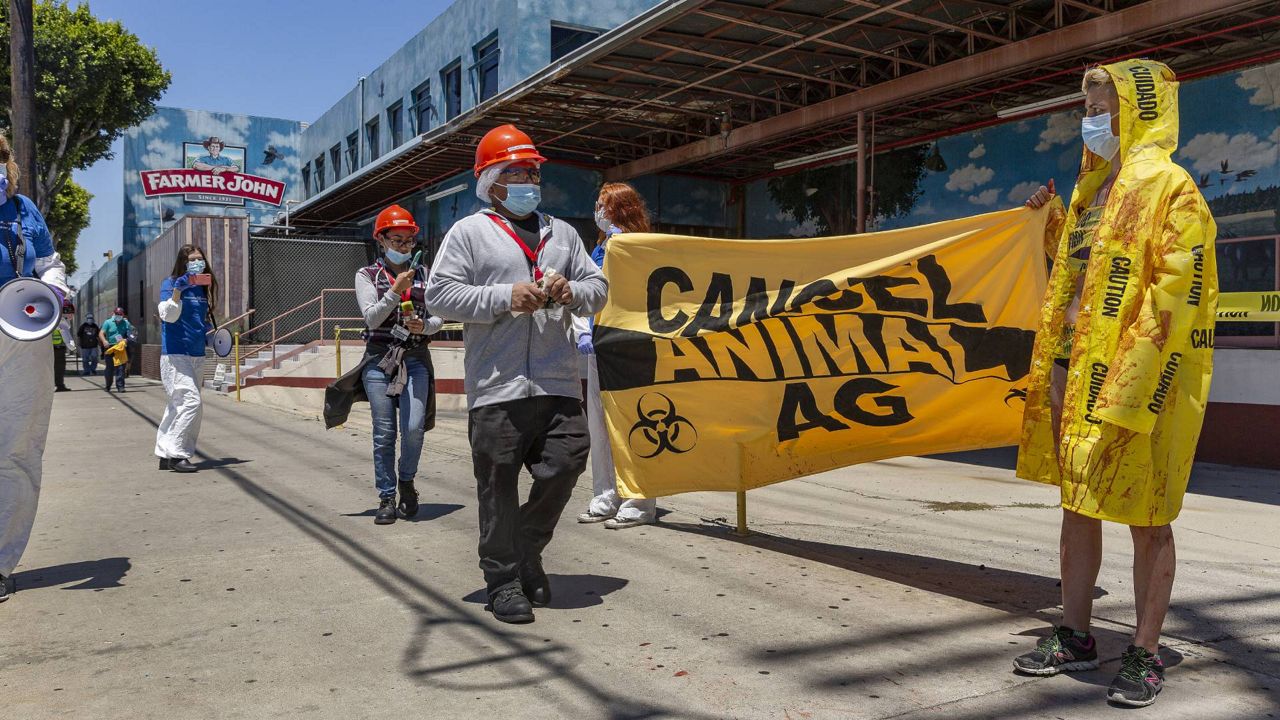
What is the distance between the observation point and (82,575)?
498 centimetres

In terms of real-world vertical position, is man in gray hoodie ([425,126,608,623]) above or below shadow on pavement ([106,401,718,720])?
above

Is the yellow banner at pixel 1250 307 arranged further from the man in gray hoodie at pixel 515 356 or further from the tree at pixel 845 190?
the man in gray hoodie at pixel 515 356

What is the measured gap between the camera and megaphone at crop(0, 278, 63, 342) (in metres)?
4.28

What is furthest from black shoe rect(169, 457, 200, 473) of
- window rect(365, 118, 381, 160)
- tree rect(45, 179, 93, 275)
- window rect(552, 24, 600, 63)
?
tree rect(45, 179, 93, 275)

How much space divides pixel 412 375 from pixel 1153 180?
4544mm

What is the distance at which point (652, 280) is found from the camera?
17.8ft

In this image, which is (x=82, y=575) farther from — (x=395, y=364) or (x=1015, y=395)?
(x=1015, y=395)

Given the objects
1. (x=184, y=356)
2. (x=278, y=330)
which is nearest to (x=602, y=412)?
(x=184, y=356)

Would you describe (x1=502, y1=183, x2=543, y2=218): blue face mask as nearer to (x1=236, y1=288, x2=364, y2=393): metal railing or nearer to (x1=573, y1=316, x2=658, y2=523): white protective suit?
(x1=573, y1=316, x2=658, y2=523): white protective suit

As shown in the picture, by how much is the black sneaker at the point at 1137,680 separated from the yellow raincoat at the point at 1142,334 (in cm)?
45

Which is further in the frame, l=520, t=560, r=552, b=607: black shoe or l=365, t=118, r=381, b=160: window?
l=365, t=118, r=381, b=160: window

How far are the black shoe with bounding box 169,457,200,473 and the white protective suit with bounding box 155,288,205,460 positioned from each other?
62mm

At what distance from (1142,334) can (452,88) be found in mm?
24363

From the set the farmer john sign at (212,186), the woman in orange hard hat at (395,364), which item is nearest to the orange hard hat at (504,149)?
the woman in orange hard hat at (395,364)
